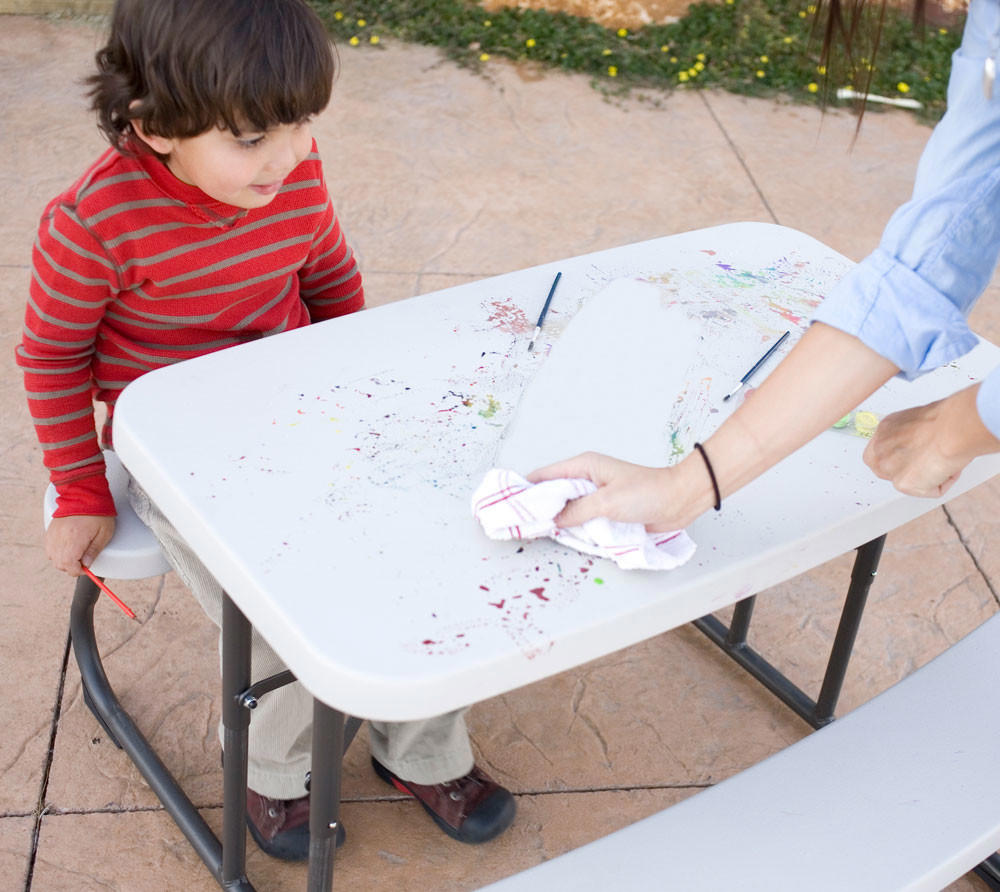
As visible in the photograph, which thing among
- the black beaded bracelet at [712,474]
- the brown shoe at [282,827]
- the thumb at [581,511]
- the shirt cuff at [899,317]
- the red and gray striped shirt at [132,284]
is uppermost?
the shirt cuff at [899,317]

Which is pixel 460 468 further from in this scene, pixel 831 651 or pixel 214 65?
pixel 831 651

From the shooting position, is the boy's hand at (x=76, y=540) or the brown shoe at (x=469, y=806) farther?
the brown shoe at (x=469, y=806)

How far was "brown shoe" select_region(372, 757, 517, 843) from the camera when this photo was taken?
1.87 metres

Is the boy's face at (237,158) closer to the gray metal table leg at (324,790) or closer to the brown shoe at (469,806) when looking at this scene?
the gray metal table leg at (324,790)

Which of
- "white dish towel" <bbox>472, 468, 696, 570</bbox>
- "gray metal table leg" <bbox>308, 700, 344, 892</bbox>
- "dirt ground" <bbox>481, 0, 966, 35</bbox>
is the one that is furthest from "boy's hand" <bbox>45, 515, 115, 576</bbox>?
"dirt ground" <bbox>481, 0, 966, 35</bbox>

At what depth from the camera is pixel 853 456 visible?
1.34 meters

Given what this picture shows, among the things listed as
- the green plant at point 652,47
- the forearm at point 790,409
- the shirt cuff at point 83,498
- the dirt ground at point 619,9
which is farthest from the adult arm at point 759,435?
the dirt ground at point 619,9

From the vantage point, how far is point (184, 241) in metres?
1.54

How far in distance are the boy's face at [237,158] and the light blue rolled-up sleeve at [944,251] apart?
2.21ft

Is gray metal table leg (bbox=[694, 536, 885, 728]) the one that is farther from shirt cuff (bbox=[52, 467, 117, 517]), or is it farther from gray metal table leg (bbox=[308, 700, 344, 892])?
shirt cuff (bbox=[52, 467, 117, 517])

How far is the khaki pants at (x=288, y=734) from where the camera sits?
5.13 feet

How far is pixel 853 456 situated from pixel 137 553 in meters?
0.90

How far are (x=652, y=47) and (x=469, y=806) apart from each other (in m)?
3.50

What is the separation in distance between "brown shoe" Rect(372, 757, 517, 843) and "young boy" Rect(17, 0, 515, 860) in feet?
0.43
